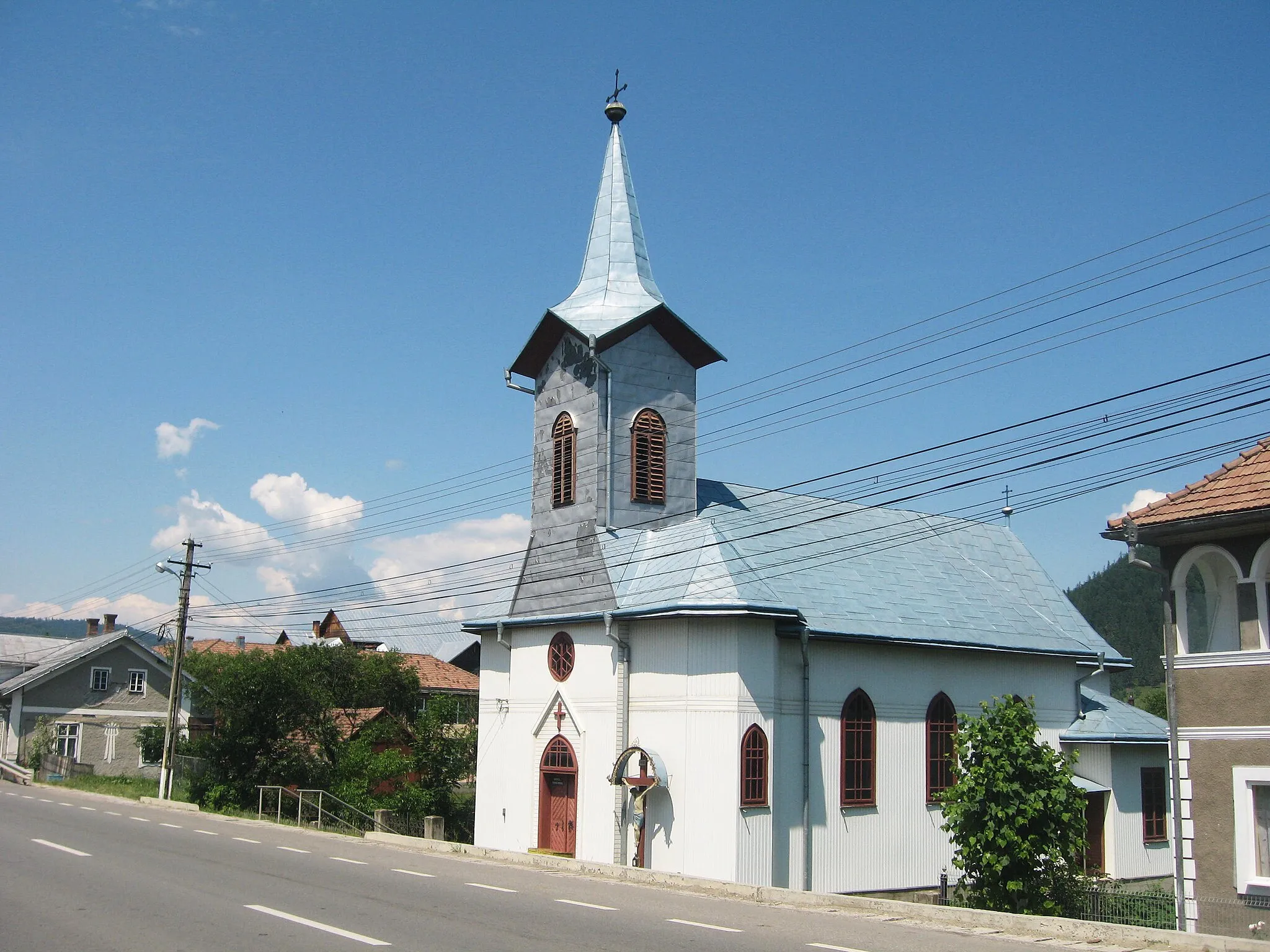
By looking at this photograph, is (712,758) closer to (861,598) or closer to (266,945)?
(861,598)

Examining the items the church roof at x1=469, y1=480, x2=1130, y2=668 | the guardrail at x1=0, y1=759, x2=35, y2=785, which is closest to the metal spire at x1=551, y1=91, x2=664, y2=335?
the church roof at x1=469, y1=480, x2=1130, y2=668

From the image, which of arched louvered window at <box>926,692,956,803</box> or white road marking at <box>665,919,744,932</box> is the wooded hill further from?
white road marking at <box>665,919,744,932</box>

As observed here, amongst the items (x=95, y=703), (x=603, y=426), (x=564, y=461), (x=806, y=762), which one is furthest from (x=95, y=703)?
(x=806, y=762)

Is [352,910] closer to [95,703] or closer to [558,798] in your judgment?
[558,798]

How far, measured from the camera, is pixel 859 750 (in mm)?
27406

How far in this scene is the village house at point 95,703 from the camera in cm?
5531

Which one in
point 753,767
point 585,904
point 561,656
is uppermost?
point 561,656

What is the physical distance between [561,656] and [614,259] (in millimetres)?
11340

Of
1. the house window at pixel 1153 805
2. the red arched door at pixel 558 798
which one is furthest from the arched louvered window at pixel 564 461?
the house window at pixel 1153 805

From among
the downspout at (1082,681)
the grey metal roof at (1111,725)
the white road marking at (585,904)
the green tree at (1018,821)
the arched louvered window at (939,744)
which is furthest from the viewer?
the downspout at (1082,681)

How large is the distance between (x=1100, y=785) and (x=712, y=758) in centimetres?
1312

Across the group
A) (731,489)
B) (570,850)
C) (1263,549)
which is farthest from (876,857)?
(1263,549)

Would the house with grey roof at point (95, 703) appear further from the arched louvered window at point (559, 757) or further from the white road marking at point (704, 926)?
the white road marking at point (704, 926)

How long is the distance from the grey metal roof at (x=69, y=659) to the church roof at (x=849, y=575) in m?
34.0
